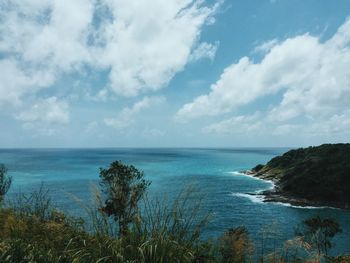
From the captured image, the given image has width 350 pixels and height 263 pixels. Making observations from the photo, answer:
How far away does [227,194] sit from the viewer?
72.9m

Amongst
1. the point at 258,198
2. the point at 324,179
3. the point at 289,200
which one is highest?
the point at 324,179

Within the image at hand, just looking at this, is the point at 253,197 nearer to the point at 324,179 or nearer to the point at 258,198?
the point at 258,198

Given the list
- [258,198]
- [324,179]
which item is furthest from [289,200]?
[324,179]

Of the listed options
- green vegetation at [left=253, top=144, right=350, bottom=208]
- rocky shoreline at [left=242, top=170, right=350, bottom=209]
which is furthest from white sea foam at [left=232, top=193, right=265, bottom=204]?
green vegetation at [left=253, top=144, right=350, bottom=208]

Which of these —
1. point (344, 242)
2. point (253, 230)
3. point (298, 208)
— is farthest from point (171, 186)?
point (344, 242)

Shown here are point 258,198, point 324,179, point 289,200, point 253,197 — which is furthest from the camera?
point 253,197

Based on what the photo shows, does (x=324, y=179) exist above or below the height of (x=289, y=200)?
above

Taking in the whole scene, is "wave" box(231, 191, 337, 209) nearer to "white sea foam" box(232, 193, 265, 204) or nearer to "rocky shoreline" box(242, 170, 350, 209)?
"white sea foam" box(232, 193, 265, 204)

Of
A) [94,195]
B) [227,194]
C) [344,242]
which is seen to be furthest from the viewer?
[227,194]

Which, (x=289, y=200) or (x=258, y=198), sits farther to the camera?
(x=258, y=198)

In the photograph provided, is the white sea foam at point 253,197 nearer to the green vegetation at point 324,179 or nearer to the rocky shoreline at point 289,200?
the rocky shoreline at point 289,200

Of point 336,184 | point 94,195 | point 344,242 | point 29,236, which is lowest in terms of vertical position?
point 344,242

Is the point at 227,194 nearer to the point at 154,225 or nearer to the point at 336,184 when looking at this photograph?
the point at 336,184

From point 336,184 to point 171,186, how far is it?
34.7m
